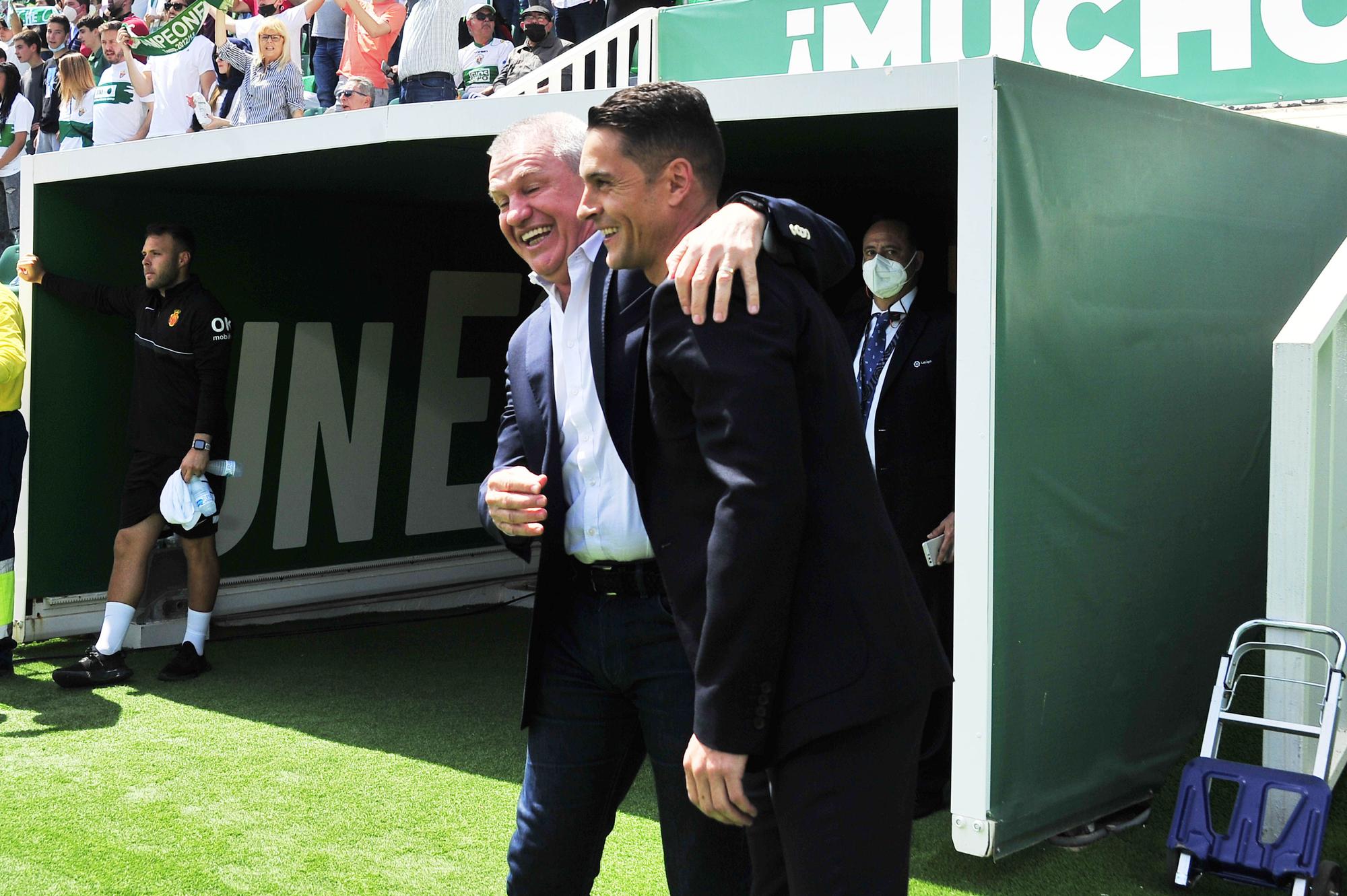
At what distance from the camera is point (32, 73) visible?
13.7 metres

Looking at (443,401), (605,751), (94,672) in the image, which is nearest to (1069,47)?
(443,401)

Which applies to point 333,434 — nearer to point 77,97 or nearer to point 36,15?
point 77,97

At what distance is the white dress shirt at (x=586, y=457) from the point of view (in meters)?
2.45

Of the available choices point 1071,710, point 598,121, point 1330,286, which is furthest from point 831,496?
point 1330,286

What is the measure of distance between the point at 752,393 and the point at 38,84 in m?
13.7

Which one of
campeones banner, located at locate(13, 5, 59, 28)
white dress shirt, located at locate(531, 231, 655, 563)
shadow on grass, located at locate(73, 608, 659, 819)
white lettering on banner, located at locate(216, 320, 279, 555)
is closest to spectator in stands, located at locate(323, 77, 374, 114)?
white lettering on banner, located at locate(216, 320, 279, 555)

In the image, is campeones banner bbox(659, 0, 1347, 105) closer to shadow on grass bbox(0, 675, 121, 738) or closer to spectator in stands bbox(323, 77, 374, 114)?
spectator in stands bbox(323, 77, 374, 114)

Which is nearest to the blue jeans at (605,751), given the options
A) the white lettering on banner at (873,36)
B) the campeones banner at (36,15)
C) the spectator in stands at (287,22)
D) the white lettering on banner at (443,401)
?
the white lettering on banner at (873,36)

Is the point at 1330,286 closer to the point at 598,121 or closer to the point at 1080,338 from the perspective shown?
the point at 1080,338

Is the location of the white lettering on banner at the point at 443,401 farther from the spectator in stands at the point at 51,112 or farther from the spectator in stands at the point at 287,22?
the spectator in stands at the point at 51,112

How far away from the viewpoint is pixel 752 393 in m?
1.86

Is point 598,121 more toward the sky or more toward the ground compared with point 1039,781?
more toward the sky

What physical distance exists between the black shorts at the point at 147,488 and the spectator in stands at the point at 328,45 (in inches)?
213

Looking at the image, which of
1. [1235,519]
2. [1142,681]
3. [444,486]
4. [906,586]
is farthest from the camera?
[444,486]
